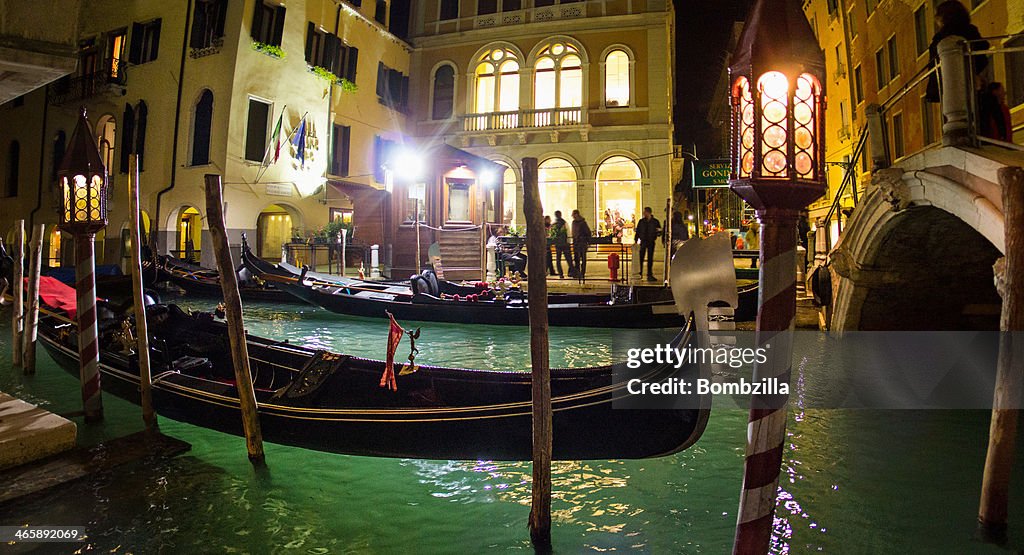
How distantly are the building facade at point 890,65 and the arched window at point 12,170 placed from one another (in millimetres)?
23643

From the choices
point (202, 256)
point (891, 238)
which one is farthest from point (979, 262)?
point (202, 256)

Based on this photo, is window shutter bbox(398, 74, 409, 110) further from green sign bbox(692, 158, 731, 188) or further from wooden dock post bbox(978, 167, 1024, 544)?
wooden dock post bbox(978, 167, 1024, 544)

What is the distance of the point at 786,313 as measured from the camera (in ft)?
6.46

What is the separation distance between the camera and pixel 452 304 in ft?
31.1

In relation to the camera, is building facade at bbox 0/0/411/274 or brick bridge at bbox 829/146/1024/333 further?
building facade at bbox 0/0/411/274

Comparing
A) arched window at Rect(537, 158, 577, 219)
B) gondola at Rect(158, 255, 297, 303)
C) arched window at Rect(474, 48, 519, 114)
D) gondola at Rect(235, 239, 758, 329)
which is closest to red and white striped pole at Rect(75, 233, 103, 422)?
gondola at Rect(235, 239, 758, 329)

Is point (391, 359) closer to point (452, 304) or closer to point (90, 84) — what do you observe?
point (452, 304)

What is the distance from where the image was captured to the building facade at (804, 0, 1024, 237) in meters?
7.81

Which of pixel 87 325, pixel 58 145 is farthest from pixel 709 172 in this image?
pixel 58 145

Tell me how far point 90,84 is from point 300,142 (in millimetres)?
6464

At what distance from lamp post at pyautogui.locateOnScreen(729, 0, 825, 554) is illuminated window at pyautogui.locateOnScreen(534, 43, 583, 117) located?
15401mm

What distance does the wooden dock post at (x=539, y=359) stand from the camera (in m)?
2.75

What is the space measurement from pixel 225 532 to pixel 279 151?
43.6 ft

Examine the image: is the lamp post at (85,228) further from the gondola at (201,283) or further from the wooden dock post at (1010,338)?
the gondola at (201,283)
